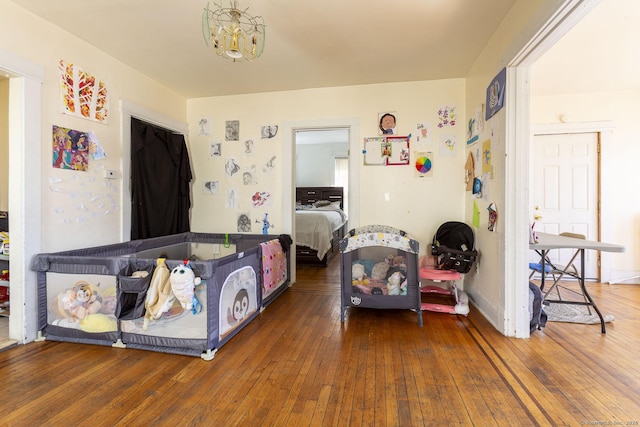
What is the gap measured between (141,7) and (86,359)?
2.45 metres

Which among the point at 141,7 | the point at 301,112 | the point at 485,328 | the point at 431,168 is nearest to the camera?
the point at 141,7

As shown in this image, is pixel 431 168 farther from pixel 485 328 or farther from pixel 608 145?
pixel 608 145

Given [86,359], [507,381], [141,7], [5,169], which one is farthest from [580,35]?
[5,169]

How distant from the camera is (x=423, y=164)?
341cm

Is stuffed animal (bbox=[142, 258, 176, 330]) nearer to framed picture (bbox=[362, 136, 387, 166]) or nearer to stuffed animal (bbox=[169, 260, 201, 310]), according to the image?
stuffed animal (bbox=[169, 260, 201, 310])

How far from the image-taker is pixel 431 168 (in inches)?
134

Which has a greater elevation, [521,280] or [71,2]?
[71,2]

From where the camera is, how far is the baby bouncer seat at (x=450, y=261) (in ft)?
8.96

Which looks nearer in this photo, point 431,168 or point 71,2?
point 71,2

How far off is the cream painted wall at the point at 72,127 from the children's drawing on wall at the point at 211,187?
42.2 inches

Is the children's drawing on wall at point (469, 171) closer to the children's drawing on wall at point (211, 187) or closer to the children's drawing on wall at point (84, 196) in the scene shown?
the children's drawing on wall at point (211, 187)

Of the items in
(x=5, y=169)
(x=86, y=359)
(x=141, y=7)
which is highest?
(x=141, y=7)

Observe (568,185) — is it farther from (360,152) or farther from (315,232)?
(315,232)

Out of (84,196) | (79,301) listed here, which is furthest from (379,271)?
(84,196)
